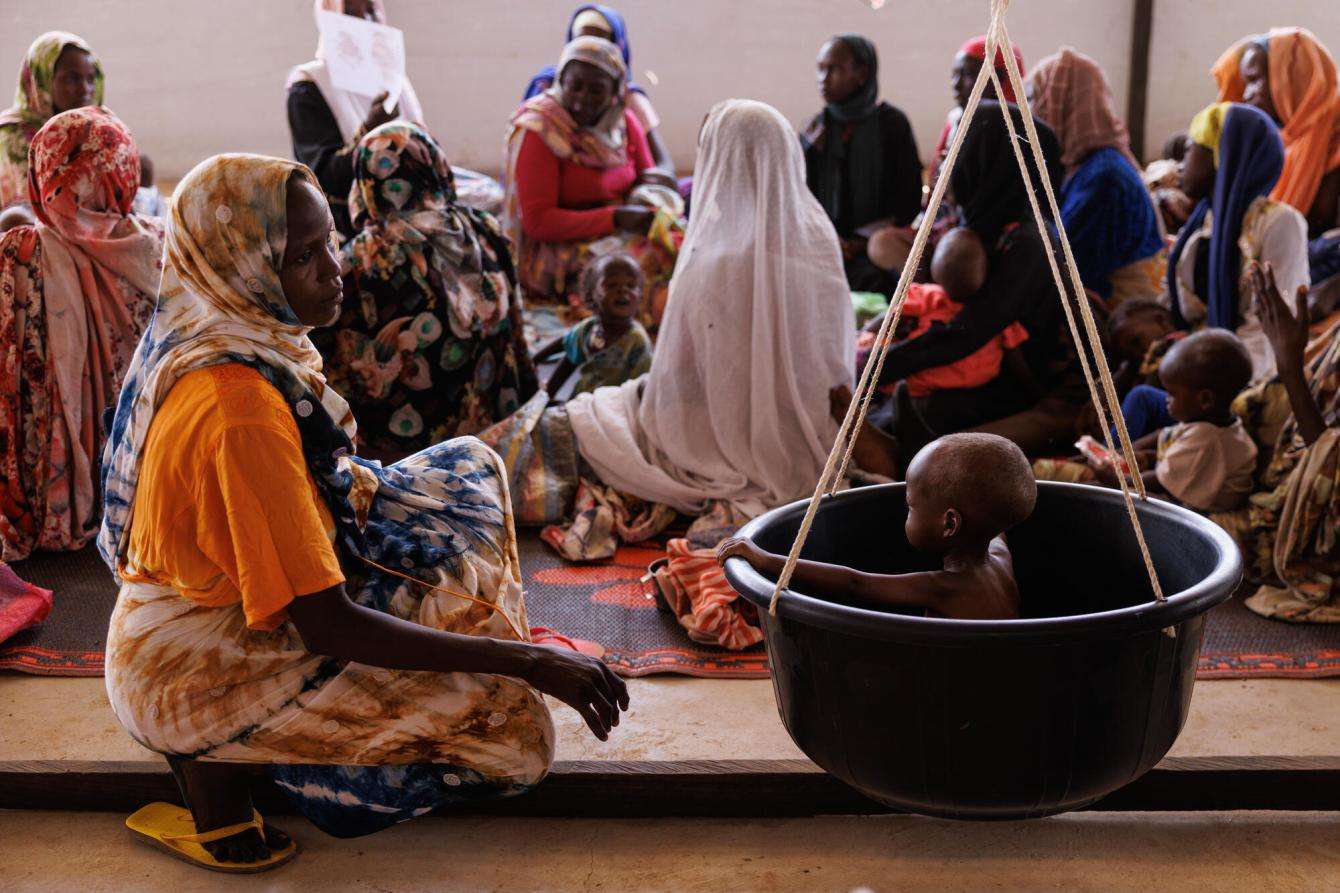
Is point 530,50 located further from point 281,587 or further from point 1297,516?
point 281,587

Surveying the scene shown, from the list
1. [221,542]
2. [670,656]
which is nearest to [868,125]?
[670,656]

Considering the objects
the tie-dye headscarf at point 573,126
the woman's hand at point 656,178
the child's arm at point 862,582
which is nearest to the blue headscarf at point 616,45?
the woman's hand at point 656,178

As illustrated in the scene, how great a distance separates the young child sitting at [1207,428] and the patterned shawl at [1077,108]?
2022 mm

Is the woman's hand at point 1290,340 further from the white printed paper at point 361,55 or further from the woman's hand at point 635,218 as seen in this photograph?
the white printed paper at point 361,55

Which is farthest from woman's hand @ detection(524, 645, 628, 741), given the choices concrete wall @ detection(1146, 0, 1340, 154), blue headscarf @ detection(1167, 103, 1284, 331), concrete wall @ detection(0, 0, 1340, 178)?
concrete wall @ detection(1146, 0, 1340, 154)

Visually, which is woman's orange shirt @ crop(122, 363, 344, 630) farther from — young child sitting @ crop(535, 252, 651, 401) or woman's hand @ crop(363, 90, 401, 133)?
woman's hand @ crop(363, 90, 401, 133)

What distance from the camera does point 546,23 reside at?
8406 millimetres

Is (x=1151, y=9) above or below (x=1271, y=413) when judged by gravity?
above

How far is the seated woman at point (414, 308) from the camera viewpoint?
3.62 meters

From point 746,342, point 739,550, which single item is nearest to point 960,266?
point 746,342

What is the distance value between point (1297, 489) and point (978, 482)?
1614 millimetres

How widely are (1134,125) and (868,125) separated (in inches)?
157

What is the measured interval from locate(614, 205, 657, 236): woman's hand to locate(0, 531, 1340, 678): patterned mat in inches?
82.4

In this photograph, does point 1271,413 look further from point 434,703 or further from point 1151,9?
point 1151,9
